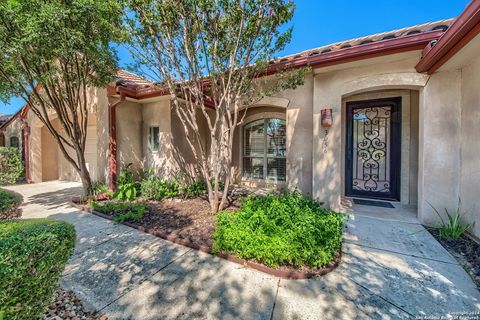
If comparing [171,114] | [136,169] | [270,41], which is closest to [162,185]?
[136,169]

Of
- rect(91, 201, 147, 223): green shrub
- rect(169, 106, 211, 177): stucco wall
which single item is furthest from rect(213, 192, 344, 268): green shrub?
rect(169, 106, 211, 177): stucco wall

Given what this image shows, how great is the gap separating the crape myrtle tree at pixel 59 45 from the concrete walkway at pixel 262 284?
3.95 metres

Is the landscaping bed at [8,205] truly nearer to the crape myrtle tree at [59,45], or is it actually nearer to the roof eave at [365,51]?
the crape myrtle tree at [59,45]

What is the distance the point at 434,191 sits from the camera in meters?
3.98

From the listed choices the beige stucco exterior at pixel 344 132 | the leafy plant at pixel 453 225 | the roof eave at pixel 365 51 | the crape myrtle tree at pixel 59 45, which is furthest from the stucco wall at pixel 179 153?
the leafy plant at pixel 453 225

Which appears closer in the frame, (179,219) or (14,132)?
(179,219)

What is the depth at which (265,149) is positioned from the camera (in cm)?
731

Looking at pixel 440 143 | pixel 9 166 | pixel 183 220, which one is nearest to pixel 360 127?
pixel 440 143

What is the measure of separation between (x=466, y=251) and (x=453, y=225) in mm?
627

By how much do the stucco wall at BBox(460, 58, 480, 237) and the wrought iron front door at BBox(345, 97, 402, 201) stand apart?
175 centimetres

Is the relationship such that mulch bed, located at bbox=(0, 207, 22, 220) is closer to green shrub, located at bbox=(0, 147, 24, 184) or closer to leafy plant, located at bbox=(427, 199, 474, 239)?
leafy plant, located at bbox=(427, 199, 474, 239)

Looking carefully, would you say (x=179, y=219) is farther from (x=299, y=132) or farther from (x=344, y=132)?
(x=344, y=132)

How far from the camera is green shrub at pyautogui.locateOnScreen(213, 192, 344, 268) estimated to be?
254cm

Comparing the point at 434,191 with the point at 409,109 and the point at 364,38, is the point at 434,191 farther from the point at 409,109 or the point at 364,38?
the point at 364,38
